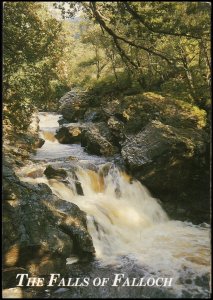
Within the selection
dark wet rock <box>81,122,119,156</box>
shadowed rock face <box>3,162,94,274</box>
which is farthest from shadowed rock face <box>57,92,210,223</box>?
shadowed rock face <box>3,162,94,274</box>

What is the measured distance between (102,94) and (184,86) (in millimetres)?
6881

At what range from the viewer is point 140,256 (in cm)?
1091

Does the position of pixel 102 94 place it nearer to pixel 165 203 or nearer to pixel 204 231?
pixel 165 203

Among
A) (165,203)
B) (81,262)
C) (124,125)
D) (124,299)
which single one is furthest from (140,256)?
(124,125)

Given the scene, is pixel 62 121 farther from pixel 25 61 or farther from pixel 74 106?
pixel 25 61

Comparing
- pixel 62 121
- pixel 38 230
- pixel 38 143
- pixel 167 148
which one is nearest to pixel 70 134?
pixel 38 143

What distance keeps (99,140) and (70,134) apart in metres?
3.09

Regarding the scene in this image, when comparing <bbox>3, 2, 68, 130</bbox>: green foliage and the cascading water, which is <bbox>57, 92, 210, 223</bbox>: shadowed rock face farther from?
<bbox>3, 2, 68, 130</bbox>: green foliage

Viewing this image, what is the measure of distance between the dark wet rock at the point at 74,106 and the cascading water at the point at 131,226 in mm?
7372

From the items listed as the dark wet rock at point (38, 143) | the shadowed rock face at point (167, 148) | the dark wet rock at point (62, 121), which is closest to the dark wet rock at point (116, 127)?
the shadowed rock face at point (167, 148)

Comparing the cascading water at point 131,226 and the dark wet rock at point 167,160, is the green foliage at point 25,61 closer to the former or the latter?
the cascading water at point 131,226

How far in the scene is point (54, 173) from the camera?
14.3m

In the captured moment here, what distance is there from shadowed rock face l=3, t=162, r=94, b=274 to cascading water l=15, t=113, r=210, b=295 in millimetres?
1147

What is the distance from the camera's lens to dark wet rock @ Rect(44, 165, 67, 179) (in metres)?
14.2
